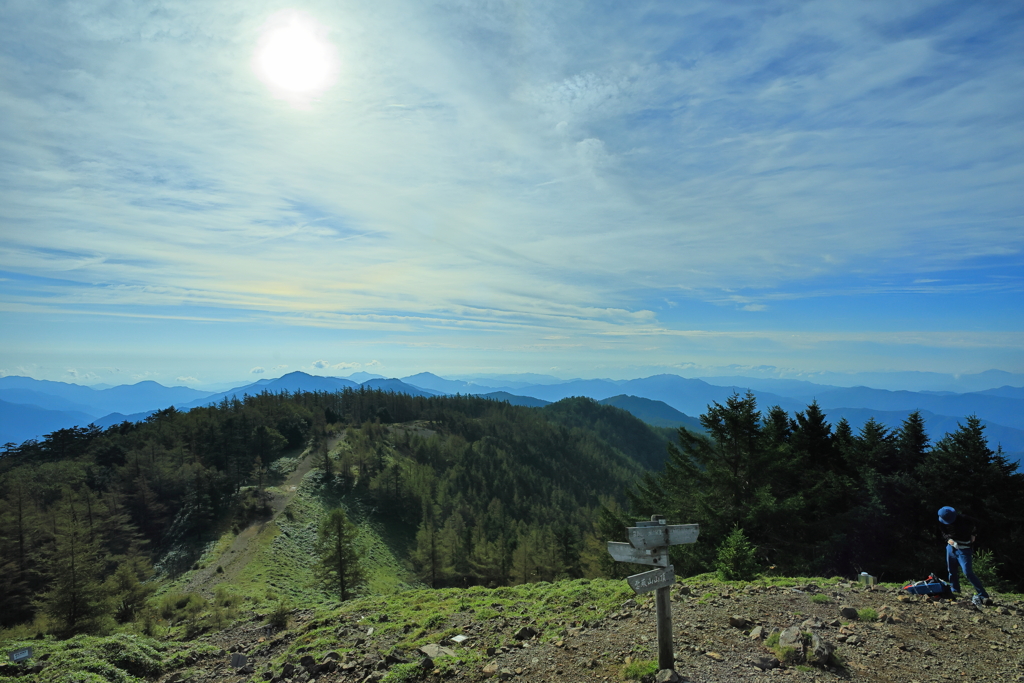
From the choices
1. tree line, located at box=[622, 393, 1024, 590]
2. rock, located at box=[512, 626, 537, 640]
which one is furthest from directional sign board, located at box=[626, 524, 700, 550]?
tree line, located at box=[622, 393, 1024, 590]

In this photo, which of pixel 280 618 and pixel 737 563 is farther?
pixel 280 618

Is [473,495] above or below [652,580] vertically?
below

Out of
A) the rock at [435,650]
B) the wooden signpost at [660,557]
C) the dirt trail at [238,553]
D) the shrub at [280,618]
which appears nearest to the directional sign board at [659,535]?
the wooden signpost at [660,557]

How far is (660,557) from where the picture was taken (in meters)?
8.13

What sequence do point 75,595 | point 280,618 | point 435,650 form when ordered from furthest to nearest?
point 75,595 → point 280,618 → point 435,650

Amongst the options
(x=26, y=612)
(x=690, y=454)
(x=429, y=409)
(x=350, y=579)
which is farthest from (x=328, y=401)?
(x=690, y=454)

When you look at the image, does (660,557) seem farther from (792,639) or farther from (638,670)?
(792,639)

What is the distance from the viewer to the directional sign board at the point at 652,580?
7.54 meters

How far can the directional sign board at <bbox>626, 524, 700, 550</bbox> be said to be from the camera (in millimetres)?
7973

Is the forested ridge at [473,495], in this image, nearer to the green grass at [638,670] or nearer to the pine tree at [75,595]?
the pine tree at [75,595]

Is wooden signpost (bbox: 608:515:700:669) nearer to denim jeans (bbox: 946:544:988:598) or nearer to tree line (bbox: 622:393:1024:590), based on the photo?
denim jeans (bbox: 946:544:988:598)

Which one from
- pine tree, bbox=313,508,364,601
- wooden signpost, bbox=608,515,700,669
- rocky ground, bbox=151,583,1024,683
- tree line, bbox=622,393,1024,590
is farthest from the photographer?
pine tree, bbox=313,508,364,601

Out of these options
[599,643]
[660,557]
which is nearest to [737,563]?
[599,643]

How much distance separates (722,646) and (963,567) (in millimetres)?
6984
